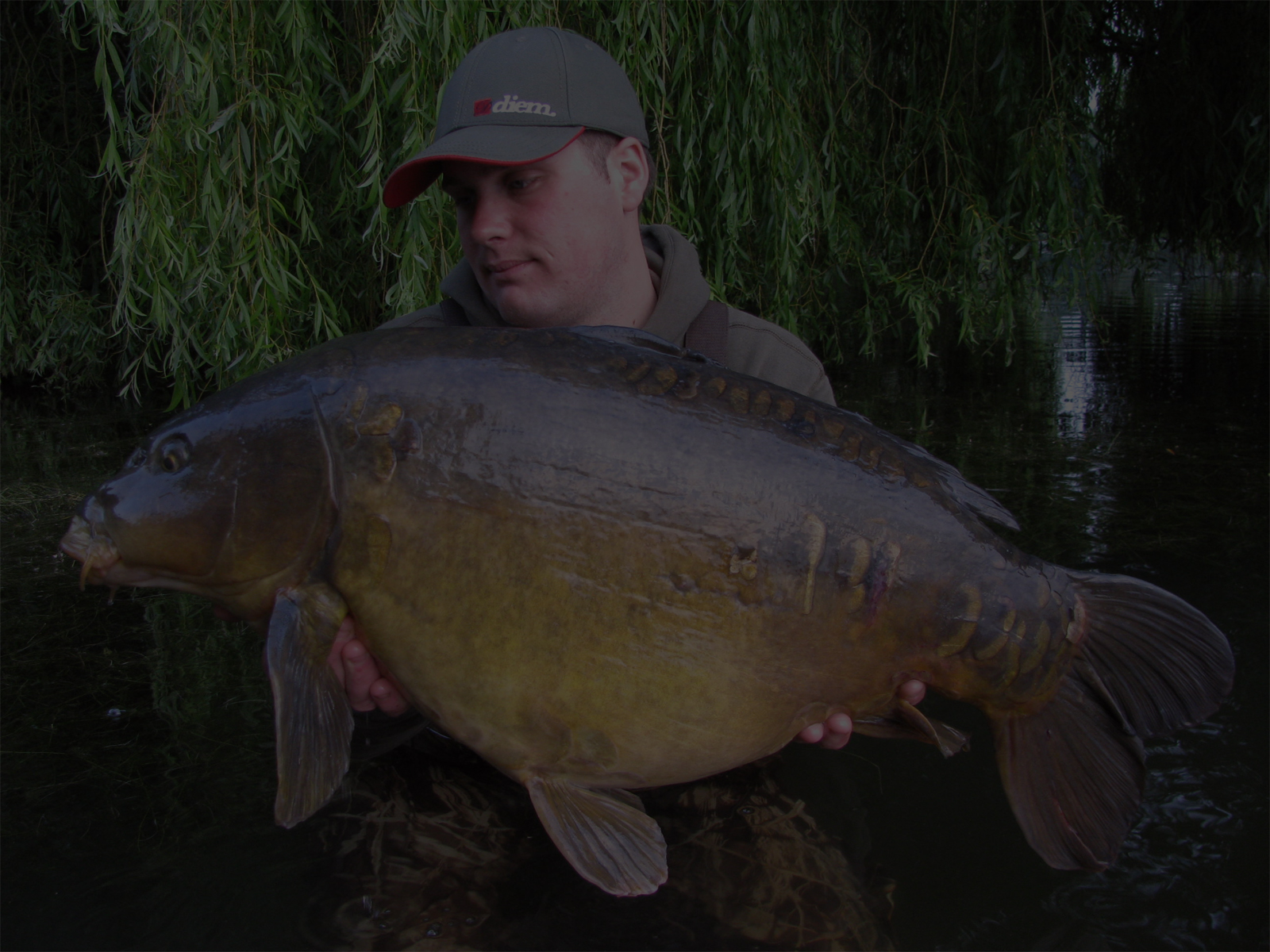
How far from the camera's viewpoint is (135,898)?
207 centimetres

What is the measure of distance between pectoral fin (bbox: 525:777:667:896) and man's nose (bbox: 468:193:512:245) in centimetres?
99

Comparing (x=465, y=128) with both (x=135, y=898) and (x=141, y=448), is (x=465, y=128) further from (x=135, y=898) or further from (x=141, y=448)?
(x=135, y=898)

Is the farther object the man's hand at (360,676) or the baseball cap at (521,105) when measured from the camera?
the baseball cap at (521,105)

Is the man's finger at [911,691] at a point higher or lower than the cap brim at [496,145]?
lower

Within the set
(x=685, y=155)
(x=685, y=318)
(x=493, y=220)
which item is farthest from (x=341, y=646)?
(x=685, y=155)

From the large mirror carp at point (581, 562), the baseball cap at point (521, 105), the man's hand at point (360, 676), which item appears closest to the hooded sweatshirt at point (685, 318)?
the baseball cap at point (521, 105)

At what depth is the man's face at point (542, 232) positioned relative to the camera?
188cm

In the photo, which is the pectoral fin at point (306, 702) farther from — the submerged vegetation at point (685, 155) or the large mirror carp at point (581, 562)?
the submerged vegetation at point (685, 155)

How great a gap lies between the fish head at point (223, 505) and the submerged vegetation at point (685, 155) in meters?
1.80

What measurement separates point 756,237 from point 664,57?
90 centimetres

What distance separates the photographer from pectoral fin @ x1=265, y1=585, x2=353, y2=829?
140cm

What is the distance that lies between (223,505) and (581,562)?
20.1 inches

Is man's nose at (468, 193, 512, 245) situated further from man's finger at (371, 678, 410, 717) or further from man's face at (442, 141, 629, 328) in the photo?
man's finger at (371, 678, 410, 717)

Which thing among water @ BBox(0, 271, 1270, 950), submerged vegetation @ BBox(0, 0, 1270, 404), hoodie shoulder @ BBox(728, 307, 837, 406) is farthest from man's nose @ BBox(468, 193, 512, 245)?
submerged vegetation @ BBox(0, 0, 1270, 404)
